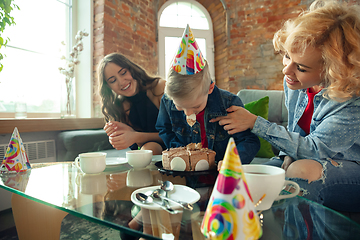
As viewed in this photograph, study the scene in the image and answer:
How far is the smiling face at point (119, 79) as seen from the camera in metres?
1.55

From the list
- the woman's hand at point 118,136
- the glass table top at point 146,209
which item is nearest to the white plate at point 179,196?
the glass table top at point 146,209

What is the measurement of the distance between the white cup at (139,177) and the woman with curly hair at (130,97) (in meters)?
0.57

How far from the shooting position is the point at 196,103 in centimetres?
97

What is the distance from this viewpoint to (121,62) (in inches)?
63.0

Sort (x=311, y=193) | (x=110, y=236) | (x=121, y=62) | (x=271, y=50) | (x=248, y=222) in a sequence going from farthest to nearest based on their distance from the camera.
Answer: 1. (x=271, y=50)
2. (x=121, y=62)
3. (x=110, y=236)
4. (x=311, y=193)
5. (x=248, y=222)

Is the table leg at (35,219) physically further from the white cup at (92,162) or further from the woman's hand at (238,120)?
the woman's hand at (238,120)

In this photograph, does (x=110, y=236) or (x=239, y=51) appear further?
(x=239, y=51)

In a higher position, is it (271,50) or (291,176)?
(271,50)

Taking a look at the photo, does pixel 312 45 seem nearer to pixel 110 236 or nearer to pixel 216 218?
pixel 216 218

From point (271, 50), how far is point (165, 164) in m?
3.43

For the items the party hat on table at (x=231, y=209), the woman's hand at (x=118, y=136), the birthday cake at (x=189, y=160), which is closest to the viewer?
the party hat on table at (x=231, y=209)

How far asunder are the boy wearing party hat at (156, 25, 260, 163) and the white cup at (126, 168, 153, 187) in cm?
31

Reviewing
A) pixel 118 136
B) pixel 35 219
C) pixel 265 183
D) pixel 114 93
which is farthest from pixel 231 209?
pixel 114 93

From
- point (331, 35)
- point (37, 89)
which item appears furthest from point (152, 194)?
point (37, 89)
